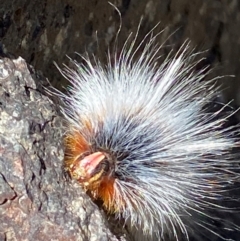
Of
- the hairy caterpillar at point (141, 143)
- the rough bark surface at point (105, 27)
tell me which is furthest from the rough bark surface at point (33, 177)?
the rough bark surface at point (105, 27)

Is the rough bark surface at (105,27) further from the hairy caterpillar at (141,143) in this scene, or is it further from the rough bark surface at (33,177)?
the rough bark surface at (33,177)

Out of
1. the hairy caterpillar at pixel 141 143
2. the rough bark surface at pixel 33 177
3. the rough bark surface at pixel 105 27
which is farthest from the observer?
the rough bark surface at pixel 105 27

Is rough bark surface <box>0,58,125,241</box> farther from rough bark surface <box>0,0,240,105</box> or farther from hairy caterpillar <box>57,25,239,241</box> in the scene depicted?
rough bark surface <box>0,0,240,105</box>

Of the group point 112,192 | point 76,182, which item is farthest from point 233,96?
point 76,182

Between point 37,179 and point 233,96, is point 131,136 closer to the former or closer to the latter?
point 37,179

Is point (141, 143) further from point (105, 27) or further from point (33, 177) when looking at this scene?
point (105, 27)

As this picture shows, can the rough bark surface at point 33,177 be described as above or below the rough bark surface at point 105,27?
below
